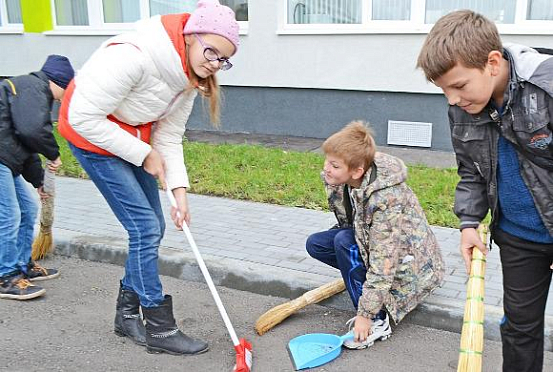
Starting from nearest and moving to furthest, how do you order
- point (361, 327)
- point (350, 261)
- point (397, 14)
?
point (361, 327)
point (350, 261)
point (397, 14)

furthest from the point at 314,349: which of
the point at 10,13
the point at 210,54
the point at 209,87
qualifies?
the point at 10,13

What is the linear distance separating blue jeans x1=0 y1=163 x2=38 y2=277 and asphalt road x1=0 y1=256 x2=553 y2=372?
232 mm

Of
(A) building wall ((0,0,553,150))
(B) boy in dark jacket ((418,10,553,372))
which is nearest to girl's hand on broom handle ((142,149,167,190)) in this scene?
(B) boy in dark jacket ((418,10,553,372))

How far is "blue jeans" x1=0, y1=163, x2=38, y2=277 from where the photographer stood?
3.96 m

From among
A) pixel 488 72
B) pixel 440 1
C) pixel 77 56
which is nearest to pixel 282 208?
pixel 488 72

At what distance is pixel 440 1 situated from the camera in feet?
27.5

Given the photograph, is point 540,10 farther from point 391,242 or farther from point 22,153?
point 22,153

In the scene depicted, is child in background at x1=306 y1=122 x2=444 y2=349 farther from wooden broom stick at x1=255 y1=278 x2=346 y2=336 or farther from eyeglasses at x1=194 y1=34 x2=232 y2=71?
eyeglasses at x1=194 y1=34 x2=232 y2=71

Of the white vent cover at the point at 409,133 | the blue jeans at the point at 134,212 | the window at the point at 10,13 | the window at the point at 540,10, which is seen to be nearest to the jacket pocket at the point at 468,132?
the blue jeans at the point at 134,212

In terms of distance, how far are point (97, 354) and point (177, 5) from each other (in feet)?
26.2

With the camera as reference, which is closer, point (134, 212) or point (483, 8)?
point (134, 212)

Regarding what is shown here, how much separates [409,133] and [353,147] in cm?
544

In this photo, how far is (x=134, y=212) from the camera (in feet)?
10.5

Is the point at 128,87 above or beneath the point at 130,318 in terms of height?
above
